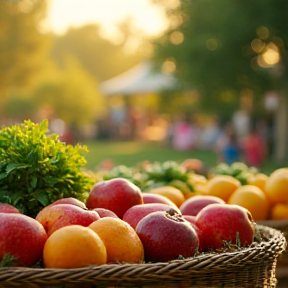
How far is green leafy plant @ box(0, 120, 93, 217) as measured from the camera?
10.4 ft

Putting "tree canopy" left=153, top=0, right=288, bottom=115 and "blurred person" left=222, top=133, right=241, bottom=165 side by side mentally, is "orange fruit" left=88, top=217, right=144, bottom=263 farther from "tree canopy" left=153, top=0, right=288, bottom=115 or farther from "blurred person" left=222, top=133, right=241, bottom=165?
"tree canopy" left=153, top=0, right=288, bottom=115

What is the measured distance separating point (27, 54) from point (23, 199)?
129ft

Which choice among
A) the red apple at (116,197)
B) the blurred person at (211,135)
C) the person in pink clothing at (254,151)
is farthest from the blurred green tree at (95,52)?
the red apple at (116,197)

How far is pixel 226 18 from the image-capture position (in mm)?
20547

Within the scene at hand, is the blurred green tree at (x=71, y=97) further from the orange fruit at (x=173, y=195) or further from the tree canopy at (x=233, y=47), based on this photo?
the orange fruit at (x=173, y=195)

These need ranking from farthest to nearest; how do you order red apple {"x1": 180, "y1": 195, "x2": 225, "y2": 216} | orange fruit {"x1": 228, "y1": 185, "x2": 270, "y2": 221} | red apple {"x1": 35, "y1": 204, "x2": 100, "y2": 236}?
orange fruit {"x1": 228, "y1": 185, "x2": 270, "y2": 221}
red apple {"x1": 180, "y1": 195, "x2": 225, "y2": 216}
red apple {"x1": 35, "y1": 204, "x2": 100, "y2": 236}

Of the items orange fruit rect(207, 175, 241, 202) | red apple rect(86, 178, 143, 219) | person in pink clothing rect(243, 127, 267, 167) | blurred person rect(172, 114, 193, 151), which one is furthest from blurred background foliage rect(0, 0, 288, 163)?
red apple rect(86, 178, 143, 219)

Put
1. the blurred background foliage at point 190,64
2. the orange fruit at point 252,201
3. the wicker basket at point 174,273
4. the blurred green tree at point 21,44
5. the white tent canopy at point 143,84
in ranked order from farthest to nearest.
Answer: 1. the blurred green tree at point 21,44
2. the white tent canopy at point 143,84
3. the blurred background foliage at point 190,64
4. the orange fruit at point 252,201
5. the wicker basket at point 174,273

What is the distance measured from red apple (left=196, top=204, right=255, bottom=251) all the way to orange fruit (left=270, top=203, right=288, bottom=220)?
1.55 m

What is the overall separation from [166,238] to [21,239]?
1.88 feet

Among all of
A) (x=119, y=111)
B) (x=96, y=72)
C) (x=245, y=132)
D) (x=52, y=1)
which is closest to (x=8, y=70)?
(x=52, y=1)

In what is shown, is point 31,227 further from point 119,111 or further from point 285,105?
point 119,111

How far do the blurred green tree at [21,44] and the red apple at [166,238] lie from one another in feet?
122

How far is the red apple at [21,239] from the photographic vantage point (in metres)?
2.52
